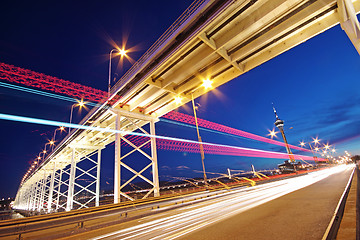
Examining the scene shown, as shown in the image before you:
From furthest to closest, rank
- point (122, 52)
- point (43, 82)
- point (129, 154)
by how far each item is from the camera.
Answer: point (122, 52)
point (129, 154)
point (43, 82)

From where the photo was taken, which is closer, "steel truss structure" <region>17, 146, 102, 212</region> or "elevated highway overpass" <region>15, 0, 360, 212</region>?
"elevated highway overpass" <region>15, 0, 360, 212</region>

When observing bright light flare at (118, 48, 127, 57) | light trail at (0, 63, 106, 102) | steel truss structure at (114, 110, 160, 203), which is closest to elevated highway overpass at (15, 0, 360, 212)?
steel truss structure at (114, 110, 160, 203)

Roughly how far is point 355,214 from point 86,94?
49.1 ft

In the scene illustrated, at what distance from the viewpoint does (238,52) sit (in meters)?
8.44

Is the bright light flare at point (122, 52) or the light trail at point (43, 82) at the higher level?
the bright light flare at point (122, 52)

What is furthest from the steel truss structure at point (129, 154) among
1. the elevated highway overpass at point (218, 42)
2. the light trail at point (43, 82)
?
the light trail at point (43, 82)

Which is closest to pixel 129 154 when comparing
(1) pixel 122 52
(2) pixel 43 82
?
(2) pixel 43 82

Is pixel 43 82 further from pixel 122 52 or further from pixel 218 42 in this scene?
pixel 218 42

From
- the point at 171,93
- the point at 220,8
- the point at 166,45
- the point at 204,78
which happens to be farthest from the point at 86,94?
the point at 220,8

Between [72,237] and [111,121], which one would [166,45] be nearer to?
[72,237]

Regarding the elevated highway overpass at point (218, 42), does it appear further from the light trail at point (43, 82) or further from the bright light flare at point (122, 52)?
the bright light flare at point (122, 52)

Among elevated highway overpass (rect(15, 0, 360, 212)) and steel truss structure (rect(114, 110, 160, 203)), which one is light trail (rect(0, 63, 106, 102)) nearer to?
elevated highway overpass (rect(15, 0, 360, 212))

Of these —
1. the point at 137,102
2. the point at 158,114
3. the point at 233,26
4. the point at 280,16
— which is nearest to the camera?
the point at 280,16

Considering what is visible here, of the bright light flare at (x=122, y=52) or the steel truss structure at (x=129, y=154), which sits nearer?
the steel truss structure at (x=129, y=154)
